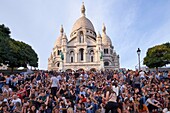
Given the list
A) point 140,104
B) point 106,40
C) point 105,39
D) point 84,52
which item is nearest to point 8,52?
point 140,104

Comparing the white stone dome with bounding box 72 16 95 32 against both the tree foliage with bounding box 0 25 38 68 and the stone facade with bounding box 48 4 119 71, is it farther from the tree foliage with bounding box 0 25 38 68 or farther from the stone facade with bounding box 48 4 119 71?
the tree foliage with bounding box 0 25 38 68

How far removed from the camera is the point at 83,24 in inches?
3061

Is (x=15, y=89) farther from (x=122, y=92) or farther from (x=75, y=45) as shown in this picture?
(x=75, y=45)

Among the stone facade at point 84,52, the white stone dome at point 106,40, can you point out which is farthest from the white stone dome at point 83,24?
the white stone dome at point 106,40

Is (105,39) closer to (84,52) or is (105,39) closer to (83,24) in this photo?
(83,24)

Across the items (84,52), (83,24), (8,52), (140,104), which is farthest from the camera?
(83,24)

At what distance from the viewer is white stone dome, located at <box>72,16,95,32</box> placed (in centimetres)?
7762

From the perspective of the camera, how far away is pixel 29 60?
46.4m

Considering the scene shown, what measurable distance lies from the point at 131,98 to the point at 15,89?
7.97 m

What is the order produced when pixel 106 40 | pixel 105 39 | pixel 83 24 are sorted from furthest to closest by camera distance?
1. pixel 83 24
2. pixel 105 39
3. pixel 106 40

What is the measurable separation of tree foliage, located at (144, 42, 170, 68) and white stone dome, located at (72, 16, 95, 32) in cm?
3236

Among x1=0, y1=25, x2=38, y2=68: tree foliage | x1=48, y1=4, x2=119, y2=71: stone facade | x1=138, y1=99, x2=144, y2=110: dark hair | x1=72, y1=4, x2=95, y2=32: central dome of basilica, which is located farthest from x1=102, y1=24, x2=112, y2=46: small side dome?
x1=138, y1=99, x2=144, y2=110: dark hair

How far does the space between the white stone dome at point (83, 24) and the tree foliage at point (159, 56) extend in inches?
1274

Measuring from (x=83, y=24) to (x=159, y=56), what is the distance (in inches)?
1423
